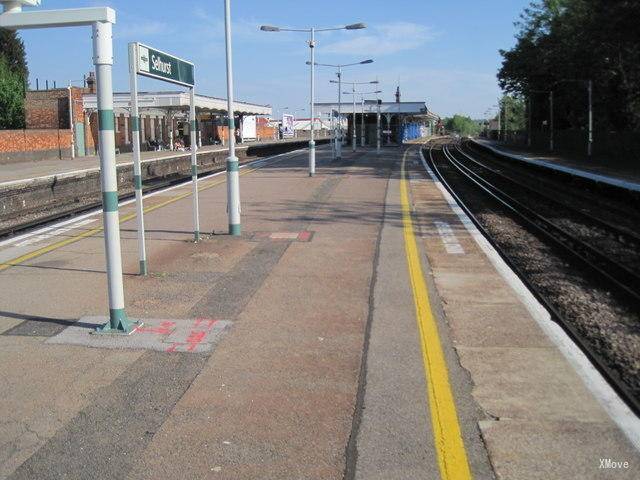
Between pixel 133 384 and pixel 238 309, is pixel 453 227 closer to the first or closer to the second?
pixel 238 309

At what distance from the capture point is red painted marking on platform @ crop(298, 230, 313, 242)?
36.1 feet

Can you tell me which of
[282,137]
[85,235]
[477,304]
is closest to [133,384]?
[477,304]

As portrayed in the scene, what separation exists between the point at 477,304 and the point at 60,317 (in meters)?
4.17

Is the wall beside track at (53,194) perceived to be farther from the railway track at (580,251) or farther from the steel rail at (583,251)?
the steel rail at (583,251)

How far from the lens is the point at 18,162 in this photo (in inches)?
1316

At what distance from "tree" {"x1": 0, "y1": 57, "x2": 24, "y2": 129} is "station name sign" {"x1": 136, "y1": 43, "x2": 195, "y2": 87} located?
34600 millimetres

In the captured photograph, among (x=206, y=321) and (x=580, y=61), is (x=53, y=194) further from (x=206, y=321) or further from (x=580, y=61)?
(x=580, y=61)

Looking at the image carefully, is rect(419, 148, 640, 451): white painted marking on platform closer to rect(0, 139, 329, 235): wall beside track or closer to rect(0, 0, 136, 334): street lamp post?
rect(0, 0, 136, 334): street lamp post

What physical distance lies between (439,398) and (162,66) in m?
5.79

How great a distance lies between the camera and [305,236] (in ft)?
37.1

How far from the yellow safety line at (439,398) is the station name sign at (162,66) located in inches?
159

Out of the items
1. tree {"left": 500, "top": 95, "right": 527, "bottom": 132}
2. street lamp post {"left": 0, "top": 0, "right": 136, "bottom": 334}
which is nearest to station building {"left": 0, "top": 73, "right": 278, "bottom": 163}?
street lamp post {"left": 0, "top": 0, "right": 136, "bottom": 334}

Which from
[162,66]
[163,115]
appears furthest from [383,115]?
[162,66]

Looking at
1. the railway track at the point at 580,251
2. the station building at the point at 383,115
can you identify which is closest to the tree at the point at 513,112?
the station building at the point at 383,115
